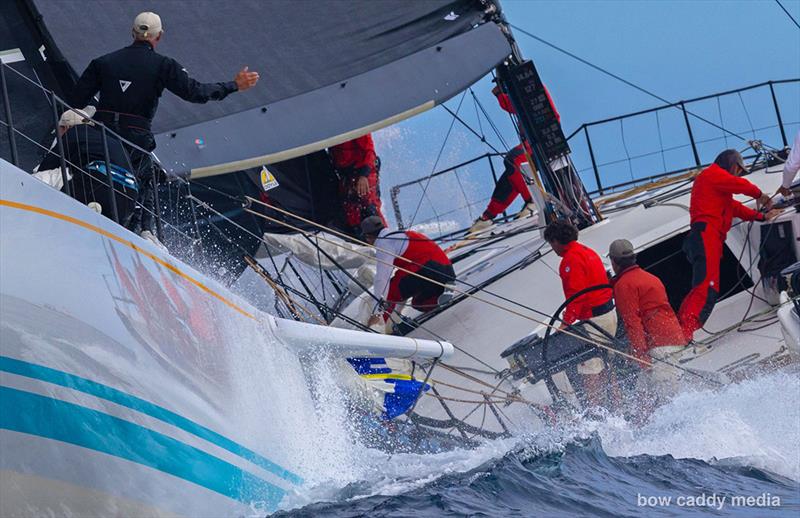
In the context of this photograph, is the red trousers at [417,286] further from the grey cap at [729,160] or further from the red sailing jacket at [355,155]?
the red sailing jacket at [355,155]

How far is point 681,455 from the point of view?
5.29m

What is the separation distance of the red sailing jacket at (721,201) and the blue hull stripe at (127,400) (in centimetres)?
338

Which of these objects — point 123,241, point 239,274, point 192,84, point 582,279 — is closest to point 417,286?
point 239,274

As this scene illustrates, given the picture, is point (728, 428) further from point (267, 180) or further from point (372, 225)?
point (267, 180)

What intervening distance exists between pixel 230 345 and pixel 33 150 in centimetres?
261

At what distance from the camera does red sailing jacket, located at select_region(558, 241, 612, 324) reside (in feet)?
20.0

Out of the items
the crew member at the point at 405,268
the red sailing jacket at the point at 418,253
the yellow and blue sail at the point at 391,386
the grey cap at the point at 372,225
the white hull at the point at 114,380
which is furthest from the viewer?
the grey cap at the point at 372,225

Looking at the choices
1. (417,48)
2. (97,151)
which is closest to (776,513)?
(97,151)

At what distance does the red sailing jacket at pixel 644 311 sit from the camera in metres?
5.81

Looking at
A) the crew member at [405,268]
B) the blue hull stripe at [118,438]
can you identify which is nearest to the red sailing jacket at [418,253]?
the crew member at [405,268]

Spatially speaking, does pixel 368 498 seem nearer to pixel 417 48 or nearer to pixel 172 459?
pixel 172 459

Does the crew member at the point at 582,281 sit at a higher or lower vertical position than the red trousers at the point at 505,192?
lower

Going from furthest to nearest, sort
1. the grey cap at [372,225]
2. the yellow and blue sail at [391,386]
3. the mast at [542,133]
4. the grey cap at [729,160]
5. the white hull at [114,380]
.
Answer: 1. the mast at [542,133]
2. the grey cap at [372,225]
3. the grey cap at [729,160]
4. the yellow and blue sail at [391,386]
5. the white hull at [114,380]

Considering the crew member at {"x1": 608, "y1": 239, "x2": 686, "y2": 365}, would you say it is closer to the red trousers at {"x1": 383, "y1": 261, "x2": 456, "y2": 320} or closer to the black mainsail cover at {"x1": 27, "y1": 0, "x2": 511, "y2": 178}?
the red trousers at {"x1": 383, "y1": 261, "x2": 456, "y2": 320}
